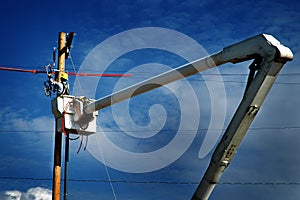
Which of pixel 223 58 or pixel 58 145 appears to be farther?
pixel 58 145

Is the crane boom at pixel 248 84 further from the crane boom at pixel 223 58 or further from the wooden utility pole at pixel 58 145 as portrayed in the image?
the wooden utility pole at pixel 58 145

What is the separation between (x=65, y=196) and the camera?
14.5 metres

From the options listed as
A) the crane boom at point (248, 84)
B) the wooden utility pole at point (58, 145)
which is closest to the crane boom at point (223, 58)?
the crane boom at point (248, 84)

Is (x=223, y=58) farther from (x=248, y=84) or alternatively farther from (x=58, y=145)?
(x=58, y=145)

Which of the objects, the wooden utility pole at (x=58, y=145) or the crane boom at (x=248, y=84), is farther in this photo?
the wooden utility pole at (x=58, y=145)

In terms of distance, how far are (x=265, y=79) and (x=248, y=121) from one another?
0.91 metres

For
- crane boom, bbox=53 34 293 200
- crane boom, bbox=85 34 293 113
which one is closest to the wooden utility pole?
crane boom, bbox=85 34 293 113

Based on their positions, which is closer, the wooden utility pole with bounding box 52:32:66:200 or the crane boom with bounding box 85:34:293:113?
the crane boom with bounding box 85:34:293:113

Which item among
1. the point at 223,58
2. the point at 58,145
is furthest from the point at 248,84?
the point at 58,145

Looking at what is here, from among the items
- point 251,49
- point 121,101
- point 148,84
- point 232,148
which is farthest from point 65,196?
point 251,49

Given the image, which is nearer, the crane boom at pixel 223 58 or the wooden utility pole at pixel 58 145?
the crane boom at pixel 223 58

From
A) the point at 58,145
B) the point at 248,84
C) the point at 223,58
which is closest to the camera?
the point at 248,84

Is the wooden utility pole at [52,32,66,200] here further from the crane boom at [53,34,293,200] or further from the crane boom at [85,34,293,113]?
the crane boom at [53,34,293,200]

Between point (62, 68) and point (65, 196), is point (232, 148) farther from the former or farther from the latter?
point (62, 68)
